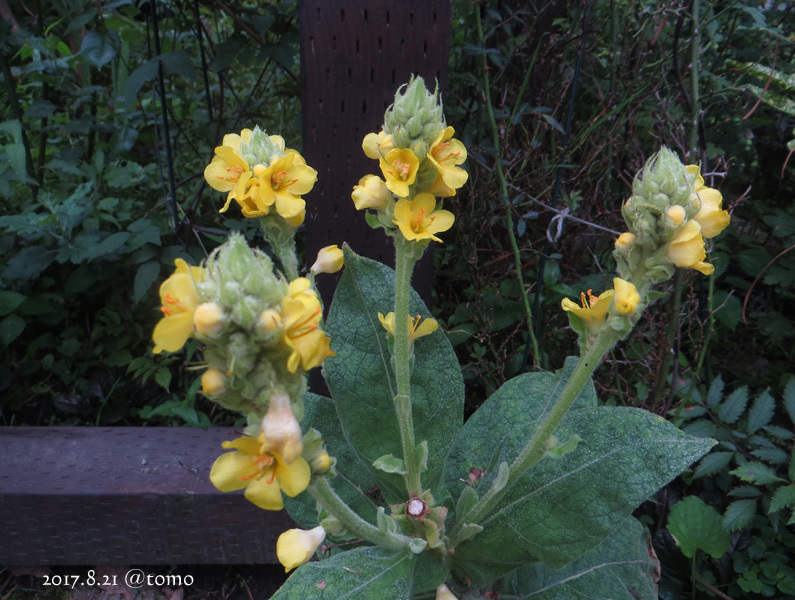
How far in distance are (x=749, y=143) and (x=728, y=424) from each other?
1210 mm

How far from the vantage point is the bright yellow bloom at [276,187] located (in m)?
0.92

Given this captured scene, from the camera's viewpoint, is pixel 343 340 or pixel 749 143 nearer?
pixel 343 340

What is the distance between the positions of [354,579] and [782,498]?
3.69 feet

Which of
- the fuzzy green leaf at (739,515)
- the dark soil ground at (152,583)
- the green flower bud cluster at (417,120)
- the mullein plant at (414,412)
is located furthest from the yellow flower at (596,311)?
the dark soil ground at (152,583)

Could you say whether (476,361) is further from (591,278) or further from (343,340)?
(343,340)

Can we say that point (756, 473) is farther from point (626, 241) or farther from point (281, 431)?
point (281, 431)

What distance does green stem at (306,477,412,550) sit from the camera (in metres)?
0.82

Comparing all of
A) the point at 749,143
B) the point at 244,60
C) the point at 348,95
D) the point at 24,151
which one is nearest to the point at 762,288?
the point at 749,143

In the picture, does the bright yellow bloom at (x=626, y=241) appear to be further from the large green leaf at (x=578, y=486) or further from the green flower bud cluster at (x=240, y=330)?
the green flower bud cluster at (x=240, y=330)

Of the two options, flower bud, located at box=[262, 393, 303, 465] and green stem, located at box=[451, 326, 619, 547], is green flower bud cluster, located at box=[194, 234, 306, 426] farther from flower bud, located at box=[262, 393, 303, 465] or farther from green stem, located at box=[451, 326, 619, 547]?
green stem, located at box=[451, 326, 619, 547]

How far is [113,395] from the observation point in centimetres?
223

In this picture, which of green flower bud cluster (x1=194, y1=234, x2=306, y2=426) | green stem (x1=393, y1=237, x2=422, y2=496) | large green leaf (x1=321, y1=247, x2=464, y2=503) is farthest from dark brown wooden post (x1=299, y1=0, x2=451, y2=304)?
green flower bud cluster (x1=194, y1=234, x2=306, y2=426)

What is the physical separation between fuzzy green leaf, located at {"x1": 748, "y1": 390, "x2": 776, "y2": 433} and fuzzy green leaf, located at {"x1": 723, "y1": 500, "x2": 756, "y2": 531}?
0.69 ft

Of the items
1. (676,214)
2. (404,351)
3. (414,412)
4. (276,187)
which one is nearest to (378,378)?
(414,412)
